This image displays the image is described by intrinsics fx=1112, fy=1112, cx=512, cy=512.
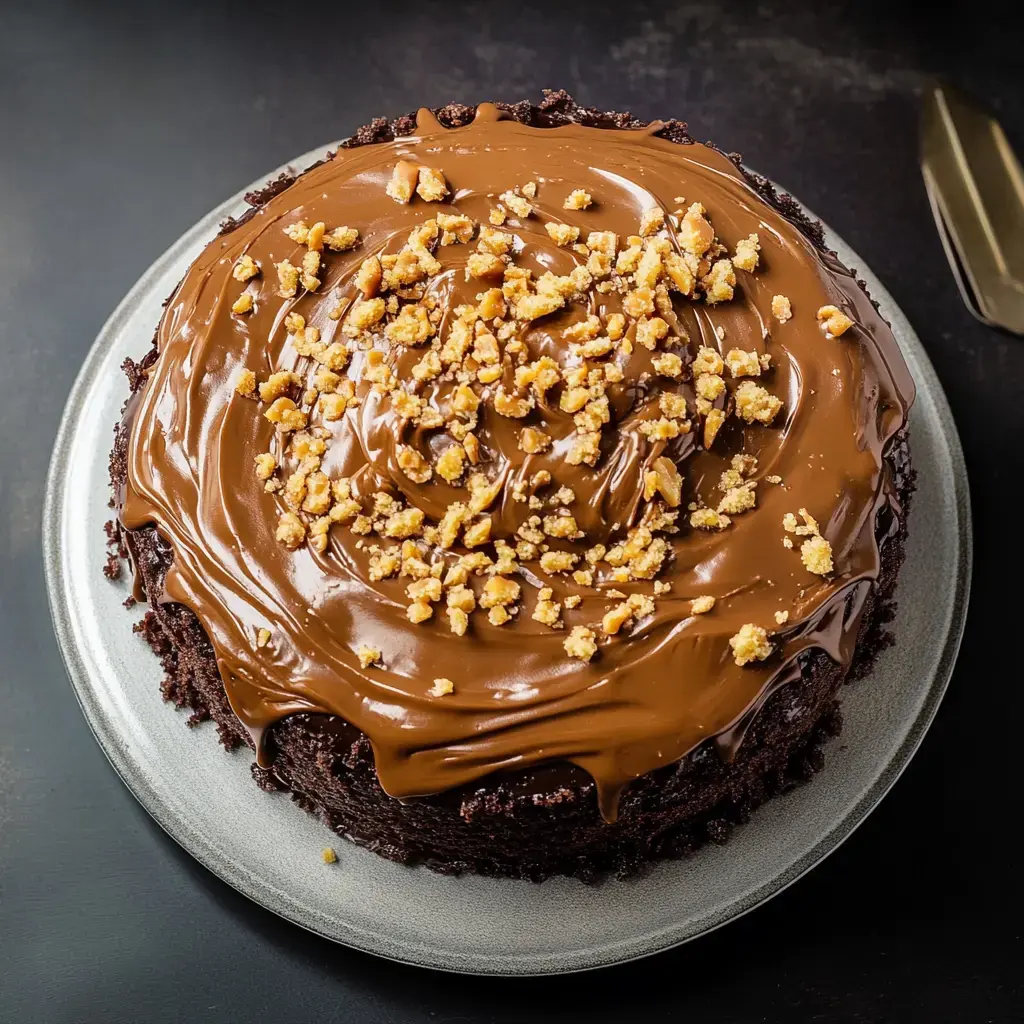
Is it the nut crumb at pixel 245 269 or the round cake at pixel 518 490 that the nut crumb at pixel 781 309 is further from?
the nut crumb at pixel 245 269

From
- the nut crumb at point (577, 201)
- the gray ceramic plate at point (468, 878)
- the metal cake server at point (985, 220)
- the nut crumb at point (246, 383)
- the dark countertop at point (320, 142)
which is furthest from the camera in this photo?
the metal cake server at point (985, 220)

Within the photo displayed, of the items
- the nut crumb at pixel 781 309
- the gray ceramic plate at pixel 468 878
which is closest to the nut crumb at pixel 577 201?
the nut crumb at pixel 781 309

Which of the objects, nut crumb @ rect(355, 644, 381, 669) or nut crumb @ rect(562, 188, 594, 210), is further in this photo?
nut crumb @ rect(562, 188, 594, 210)

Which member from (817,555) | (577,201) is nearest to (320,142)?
(577,201)

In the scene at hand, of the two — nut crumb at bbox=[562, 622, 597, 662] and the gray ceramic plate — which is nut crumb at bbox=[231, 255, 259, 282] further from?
nut crumb at bbox=[562, 622, 597, 662]

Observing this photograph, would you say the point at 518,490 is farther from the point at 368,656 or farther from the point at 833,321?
the point at 833,321

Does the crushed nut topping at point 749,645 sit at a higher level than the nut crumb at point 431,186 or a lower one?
lower

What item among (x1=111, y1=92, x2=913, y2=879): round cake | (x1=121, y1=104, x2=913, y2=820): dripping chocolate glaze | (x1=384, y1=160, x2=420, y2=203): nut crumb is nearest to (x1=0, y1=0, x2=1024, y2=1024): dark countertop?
(x1=111, y1=92, x2=913, y2=879): round cake
